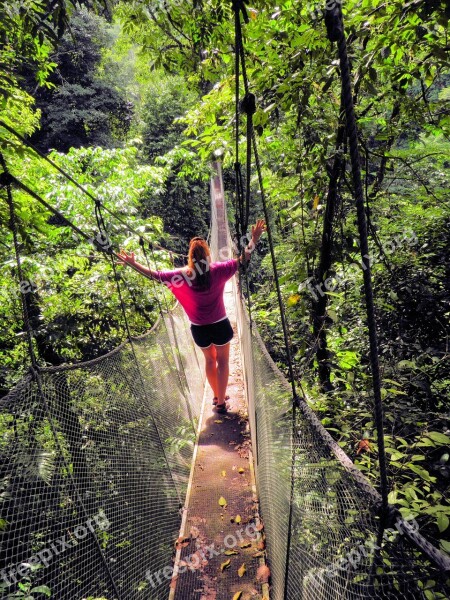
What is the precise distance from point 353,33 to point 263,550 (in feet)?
6.77

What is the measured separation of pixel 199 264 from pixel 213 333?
496 mm

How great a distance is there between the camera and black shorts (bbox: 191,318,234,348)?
7.69 feet

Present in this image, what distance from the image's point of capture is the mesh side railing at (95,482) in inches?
47.1

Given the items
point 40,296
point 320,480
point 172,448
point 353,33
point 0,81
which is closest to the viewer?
point 320,480

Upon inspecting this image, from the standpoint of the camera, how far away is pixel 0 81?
153 cm

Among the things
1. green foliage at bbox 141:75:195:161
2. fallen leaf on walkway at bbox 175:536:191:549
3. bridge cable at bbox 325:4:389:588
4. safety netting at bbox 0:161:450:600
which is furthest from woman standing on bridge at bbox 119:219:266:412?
green foliage at bbox 141:75:195:161

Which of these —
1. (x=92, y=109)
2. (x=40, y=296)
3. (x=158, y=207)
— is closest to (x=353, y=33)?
(x=40, y=296)

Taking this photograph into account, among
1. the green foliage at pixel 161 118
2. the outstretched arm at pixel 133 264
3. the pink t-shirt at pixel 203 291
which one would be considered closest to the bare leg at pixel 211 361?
the pink t-shirt at pixel 203 291

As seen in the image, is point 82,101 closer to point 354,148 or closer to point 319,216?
point 319,216

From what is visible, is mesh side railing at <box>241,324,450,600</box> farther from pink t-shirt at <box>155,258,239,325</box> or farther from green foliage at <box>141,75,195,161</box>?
green foliage at <box>141,75,195,161</box>

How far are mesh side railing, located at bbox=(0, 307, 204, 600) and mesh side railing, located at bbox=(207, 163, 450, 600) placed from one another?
54 cm

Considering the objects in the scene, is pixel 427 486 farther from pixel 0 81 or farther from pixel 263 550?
pixel 0 81

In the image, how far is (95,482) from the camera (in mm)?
Answer: 1398

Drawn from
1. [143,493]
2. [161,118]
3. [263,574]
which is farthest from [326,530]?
[161,118]
